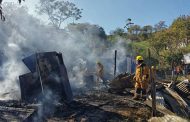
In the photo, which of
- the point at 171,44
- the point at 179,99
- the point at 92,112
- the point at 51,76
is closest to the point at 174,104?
the point at 179,99

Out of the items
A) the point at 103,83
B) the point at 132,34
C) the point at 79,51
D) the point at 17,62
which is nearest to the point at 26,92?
the point at 17,62

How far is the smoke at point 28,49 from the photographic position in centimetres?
1669

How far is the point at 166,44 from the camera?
128 ft

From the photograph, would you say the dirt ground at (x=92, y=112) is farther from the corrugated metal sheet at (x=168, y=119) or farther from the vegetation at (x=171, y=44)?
the vegetation at (x=171, y=44)

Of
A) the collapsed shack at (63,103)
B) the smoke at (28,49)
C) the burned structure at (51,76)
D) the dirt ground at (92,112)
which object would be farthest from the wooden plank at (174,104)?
the smoke at (28,49)

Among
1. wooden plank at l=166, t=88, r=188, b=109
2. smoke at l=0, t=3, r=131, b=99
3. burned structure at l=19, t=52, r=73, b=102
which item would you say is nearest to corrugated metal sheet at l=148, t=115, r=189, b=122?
wooden plank at l=166, t=88, r=188, b=109

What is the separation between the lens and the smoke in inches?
657

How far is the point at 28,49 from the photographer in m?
21.6

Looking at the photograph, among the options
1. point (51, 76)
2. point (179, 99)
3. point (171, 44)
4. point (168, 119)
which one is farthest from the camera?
point (171, 44)

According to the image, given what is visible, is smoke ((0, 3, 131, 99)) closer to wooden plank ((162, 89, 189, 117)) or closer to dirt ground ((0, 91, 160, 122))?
dirt ground ((0, 91, 160, 122))

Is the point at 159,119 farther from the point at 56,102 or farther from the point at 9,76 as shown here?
the point at 9,76

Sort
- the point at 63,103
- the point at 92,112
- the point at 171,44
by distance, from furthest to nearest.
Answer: the point at 171,44 < the point at 63,103 < the point at 92,112

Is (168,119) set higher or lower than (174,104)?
lower

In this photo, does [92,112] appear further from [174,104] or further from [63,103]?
[174,104]
